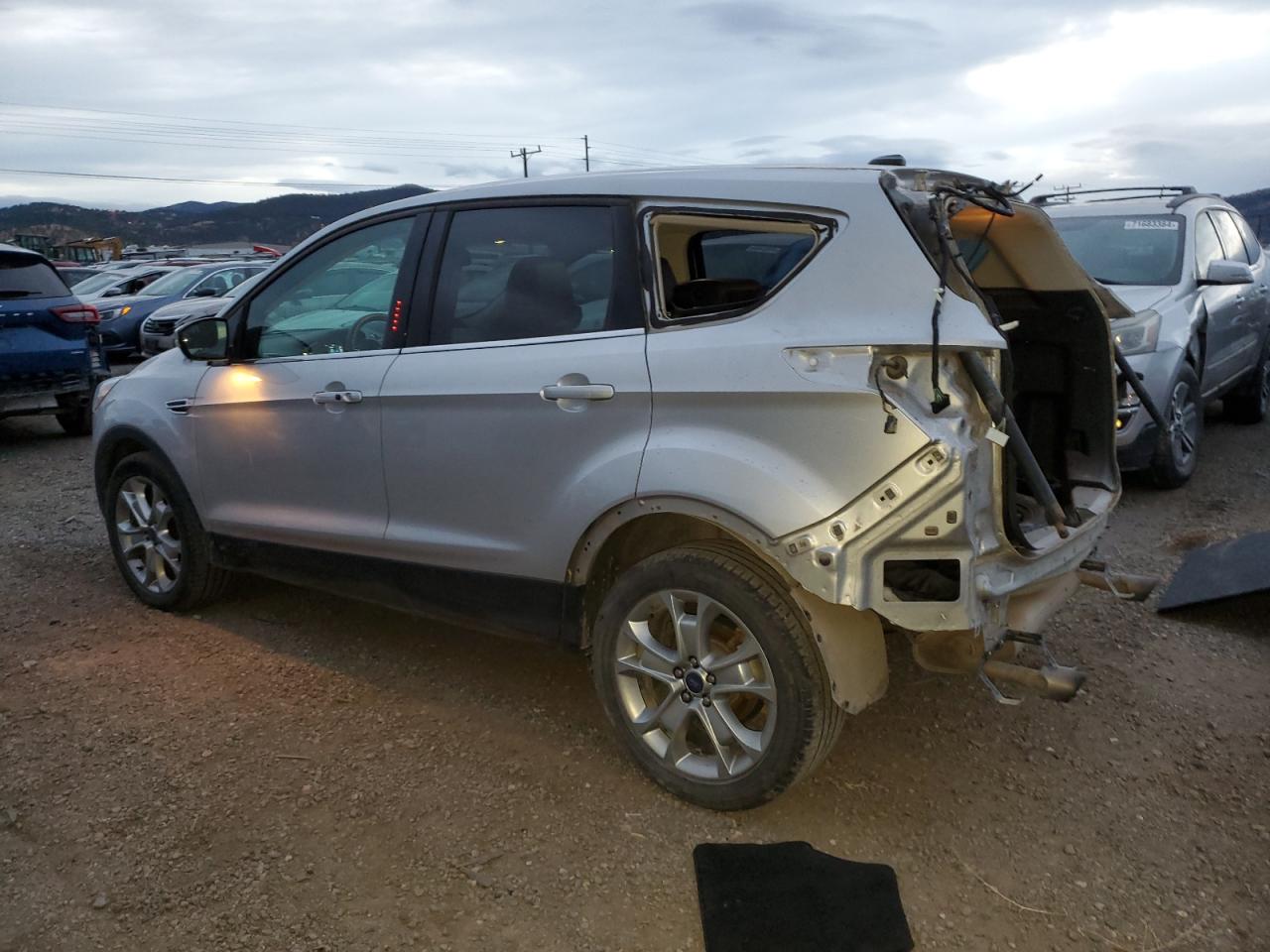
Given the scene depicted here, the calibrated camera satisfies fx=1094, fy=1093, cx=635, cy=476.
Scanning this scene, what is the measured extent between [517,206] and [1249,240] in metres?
7.81

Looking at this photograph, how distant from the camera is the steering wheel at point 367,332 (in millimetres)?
4023

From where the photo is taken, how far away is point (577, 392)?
10.9 ft

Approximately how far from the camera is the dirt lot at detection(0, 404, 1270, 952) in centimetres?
287

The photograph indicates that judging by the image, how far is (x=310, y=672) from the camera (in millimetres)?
4457

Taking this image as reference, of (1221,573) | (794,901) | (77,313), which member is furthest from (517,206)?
(77,313)

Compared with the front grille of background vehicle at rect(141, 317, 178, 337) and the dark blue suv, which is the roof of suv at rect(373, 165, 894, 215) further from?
the front grille of background vehicle at rect(141, 317, 178, 337)

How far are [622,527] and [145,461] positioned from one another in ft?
8.84

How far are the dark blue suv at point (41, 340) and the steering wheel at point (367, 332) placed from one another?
6.59 metres

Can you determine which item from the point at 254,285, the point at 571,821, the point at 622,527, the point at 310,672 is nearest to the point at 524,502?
the point at 622,527

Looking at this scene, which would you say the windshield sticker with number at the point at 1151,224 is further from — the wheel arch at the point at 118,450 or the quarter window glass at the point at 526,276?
the wheel arch at the point at 118,450

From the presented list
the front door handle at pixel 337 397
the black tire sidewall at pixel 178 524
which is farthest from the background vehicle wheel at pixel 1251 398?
the black tire sidewall at pixel 178 524

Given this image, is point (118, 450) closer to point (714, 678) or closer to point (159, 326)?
point (714, 678)

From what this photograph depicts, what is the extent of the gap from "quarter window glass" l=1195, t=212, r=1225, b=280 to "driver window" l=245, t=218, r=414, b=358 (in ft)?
18.8

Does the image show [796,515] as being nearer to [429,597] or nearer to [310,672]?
[429,597]
